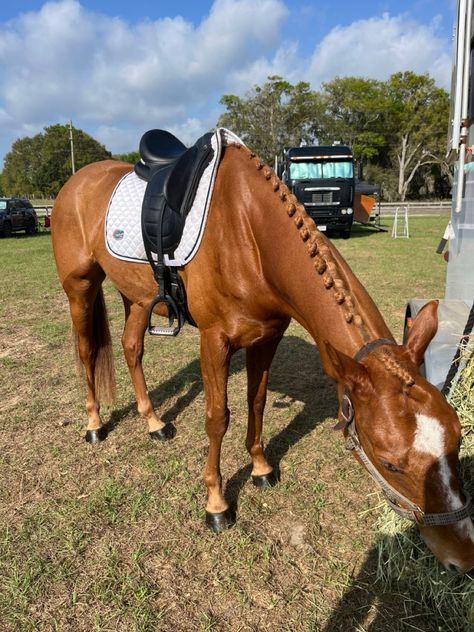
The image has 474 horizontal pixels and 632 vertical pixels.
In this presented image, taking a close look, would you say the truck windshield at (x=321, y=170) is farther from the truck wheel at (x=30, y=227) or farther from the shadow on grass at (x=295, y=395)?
the truck wheel at (x=30, y=227)

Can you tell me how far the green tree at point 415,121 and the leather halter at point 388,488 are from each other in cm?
4797

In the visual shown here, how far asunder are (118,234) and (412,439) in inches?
88.0

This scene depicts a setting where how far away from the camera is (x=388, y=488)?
1.51 metres

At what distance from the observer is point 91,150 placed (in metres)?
64.5

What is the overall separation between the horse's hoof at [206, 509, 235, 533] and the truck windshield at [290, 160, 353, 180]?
15.7m

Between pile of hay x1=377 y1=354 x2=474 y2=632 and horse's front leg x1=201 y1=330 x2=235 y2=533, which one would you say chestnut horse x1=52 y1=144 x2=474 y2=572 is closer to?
horse's front leg x1=201 y1=330 x2=235 y2=533

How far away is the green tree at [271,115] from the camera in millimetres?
49594

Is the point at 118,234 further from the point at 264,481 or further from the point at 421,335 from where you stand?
the point at 421,335

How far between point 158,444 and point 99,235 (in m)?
1.62

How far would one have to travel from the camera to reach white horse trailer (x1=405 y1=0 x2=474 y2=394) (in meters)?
2.51

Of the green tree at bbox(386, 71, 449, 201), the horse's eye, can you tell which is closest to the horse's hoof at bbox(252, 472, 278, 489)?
the horse's eye

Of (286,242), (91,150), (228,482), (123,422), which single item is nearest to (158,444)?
(123,422)

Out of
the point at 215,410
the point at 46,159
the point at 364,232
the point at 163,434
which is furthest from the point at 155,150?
the point at 46,159

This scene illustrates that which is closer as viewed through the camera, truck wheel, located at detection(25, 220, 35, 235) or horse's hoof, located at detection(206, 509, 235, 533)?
horse's hoof, located at detection(206, 509, 235, 533)
